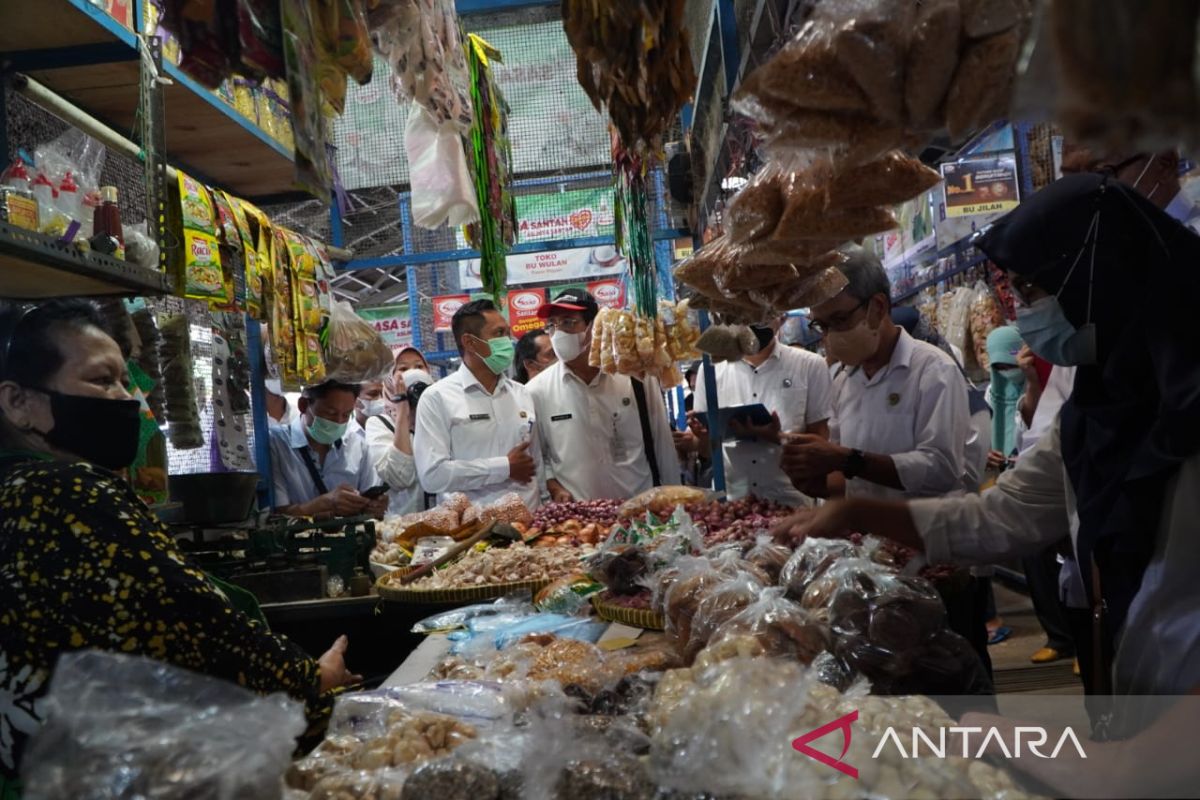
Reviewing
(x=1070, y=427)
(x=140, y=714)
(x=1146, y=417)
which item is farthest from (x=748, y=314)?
(x=140, y=714)

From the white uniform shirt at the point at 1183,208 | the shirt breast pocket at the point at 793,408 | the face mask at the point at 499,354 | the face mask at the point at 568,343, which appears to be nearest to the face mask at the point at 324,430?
the face mask at the point at 499,354

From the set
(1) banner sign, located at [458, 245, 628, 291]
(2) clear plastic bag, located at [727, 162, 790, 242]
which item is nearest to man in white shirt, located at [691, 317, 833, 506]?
(2) clear plastic bag, located at [727, 162, 790, 242]

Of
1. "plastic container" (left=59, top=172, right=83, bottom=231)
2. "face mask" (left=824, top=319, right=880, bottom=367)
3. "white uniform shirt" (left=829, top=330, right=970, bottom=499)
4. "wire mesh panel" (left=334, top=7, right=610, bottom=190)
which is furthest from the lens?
"wire mesh panel" (left=334, top=7, right=610, bottom=190)

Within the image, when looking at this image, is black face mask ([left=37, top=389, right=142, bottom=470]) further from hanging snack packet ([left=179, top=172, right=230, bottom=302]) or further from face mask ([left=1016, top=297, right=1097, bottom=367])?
face mask ([left=1016, top=297, right=1097, bottom=367])

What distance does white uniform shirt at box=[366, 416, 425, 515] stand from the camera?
20.6ft

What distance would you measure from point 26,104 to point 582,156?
4268 mm

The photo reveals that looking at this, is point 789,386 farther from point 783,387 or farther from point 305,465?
point 305,465

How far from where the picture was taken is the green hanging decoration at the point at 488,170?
3.83m

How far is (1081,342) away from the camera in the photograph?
1.77m

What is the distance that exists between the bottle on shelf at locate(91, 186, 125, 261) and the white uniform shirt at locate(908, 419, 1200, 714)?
7.89ft

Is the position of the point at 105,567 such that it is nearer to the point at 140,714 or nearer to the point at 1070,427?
the point at 140,714

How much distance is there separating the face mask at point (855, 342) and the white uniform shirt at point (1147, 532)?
1.37 meters

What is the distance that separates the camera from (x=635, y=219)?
3.79 meters

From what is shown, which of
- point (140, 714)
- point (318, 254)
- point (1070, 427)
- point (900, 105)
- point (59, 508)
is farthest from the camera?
point (318, 254)
